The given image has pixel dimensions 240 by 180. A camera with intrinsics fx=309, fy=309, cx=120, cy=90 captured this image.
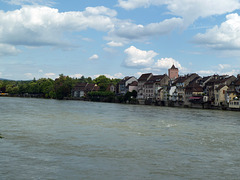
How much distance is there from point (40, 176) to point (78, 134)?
1383 cm

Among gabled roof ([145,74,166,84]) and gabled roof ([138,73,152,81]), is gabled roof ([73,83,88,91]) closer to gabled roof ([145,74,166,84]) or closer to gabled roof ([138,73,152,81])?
gabled roof ([138,73,152,81])

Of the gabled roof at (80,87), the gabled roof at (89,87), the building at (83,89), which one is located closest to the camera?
the building at (83,89)

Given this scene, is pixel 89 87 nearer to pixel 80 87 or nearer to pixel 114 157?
pixel 80 87

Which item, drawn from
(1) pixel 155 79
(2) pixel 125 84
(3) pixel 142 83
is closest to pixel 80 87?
(2) pixel 125 84

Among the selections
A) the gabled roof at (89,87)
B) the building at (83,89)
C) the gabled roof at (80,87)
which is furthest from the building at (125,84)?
the gabled roof at (80,87)

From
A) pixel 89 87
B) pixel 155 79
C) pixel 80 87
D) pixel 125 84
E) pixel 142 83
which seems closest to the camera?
pixel 155 79

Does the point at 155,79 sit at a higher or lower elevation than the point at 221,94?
higher

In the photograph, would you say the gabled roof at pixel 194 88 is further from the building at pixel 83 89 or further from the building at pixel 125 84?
the building at pixel 83 89

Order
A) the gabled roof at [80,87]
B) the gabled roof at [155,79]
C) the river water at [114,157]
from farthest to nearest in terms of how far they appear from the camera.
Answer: the gabled roof at [80,87]
the gabled roof at [155,79]
the river water at [114,157]

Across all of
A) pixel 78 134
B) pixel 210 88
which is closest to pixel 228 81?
pixel 210 88

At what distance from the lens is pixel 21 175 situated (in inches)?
582

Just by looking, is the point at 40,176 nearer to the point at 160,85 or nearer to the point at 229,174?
the point at 229,174

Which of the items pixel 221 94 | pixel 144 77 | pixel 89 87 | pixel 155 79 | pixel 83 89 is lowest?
pixel 221 94

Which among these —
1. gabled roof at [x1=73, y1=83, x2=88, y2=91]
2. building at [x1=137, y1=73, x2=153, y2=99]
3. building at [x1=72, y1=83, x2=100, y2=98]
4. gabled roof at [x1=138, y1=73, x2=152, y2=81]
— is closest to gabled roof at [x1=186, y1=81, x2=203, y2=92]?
building at [x1=137, y1=73, x2=153, y2=99]
